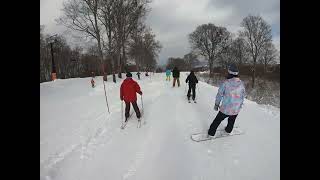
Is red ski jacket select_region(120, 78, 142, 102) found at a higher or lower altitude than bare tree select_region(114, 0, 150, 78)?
lower

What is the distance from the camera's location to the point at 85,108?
1013 centimetres

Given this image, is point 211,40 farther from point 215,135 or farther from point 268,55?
point 215,135

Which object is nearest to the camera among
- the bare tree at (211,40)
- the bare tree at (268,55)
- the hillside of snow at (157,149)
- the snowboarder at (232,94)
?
the hillside of snow at (157,149)

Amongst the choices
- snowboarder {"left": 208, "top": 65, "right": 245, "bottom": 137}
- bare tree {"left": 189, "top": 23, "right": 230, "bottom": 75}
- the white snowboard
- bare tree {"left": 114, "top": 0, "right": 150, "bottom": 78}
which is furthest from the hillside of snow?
bare tree {"left": 189, "top": 23, "right": 230, "bottom": 75}

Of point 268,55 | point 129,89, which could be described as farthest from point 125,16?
point 268,55

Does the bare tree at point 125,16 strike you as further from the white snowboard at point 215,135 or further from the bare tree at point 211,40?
the bare tree at point 211,40

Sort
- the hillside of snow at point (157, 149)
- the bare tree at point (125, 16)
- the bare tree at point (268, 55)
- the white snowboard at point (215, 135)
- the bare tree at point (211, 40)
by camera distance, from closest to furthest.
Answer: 1. the hillside of snow at point (157, 149)
2. the white snowboard at point (215, 135)
3. the bare tree at point (125, 16)
4. the bare tree at point (268, 55)
5. the bare tree at point (211, 40)

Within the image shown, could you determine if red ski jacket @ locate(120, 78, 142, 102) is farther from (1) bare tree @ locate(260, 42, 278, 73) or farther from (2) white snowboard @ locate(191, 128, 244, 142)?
A: (1) bare tree @ locate(260, 42, 278, 73)

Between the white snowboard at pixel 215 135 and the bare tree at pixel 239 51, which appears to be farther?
the bare tree at pixel 239 51

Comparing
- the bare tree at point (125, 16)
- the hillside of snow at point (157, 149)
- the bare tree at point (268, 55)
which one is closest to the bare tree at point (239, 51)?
the bare tree at point (268, 55)

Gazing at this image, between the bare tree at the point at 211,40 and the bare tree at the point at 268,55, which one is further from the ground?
the bare tree at the point at 211,40
